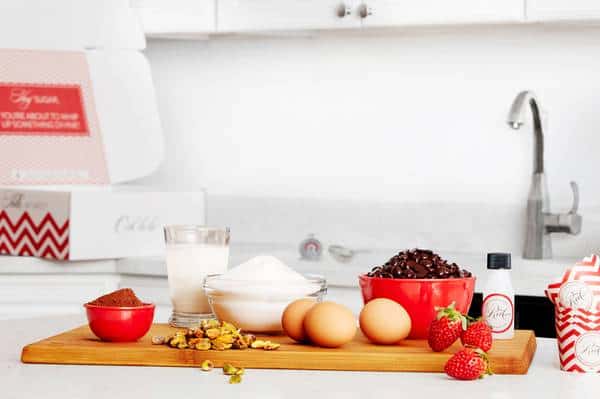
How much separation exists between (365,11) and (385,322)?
1670 millimetres

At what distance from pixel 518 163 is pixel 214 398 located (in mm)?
2206

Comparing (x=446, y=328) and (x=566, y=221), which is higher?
(x=566, y=221)

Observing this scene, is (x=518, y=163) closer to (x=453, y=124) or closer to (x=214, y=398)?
(x=453, y=124)

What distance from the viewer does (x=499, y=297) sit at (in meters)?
1.77

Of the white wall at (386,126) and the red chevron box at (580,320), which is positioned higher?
the white wall at (386,126)

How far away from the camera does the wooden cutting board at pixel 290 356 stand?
162cm

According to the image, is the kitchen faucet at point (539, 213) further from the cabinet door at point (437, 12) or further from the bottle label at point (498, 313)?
the bottle label at point (498, 313)

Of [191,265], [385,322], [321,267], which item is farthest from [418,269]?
[321,267]

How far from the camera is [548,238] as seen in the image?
3.29 metres

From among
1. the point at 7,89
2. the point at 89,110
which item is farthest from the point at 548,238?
the point at 7,89

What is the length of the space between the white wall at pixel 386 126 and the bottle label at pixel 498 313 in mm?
1616

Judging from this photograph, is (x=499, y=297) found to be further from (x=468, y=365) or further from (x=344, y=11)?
(x=344, y=11)

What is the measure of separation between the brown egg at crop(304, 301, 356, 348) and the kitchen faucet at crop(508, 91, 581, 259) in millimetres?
1695

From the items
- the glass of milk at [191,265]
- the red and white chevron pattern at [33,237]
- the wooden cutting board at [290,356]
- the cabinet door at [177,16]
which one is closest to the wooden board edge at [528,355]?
the wooden cutting board at [290,356]
